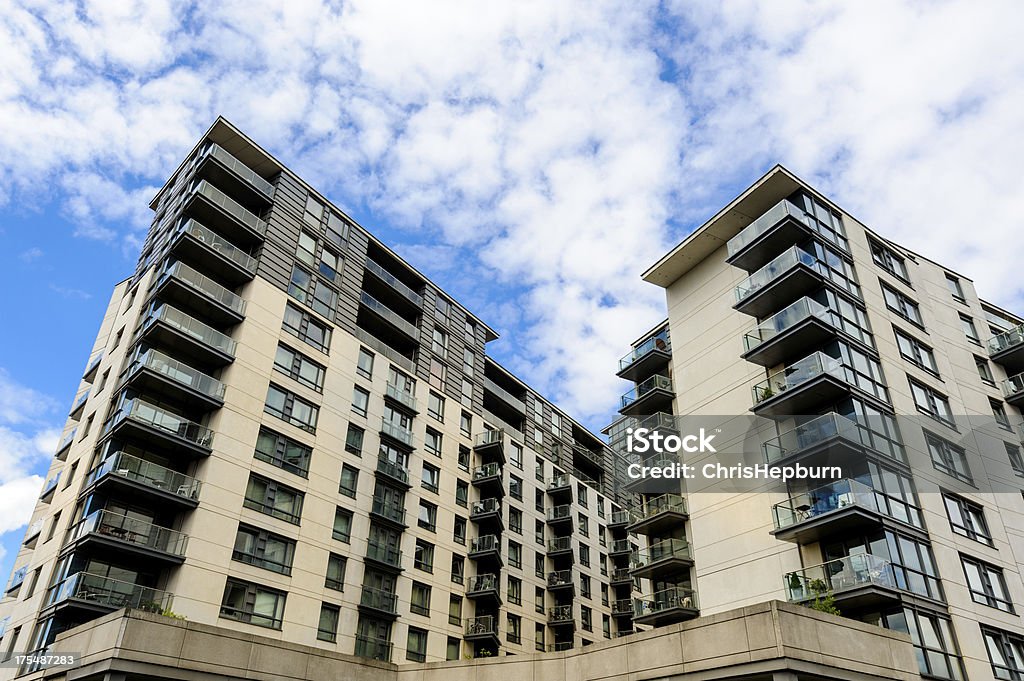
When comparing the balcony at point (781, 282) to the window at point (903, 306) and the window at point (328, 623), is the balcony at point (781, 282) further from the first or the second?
the window at point (328, 623)

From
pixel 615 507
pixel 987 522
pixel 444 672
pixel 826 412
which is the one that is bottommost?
pixel 444 672

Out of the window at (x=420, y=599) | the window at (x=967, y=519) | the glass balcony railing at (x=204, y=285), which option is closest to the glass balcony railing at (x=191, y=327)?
the glass balcony railing at (x=204, y=285)

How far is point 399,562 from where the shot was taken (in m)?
37.2

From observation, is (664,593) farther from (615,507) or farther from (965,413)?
(615,507)

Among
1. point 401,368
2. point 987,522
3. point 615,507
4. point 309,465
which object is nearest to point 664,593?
point 987,522

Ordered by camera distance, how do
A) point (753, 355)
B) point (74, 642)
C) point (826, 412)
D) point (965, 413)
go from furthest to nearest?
point (965, 413) → point (753, 355) → point (826, 412) → point (74, 642)

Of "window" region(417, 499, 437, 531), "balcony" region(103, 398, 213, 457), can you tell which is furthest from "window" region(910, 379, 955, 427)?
"balcony" region(103, 398, 213, 457)

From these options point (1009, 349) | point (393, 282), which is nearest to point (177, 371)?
point (393, 282)

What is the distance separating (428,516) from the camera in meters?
40.6

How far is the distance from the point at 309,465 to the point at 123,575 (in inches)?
362

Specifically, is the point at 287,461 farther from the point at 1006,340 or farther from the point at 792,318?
the point at 1006,340

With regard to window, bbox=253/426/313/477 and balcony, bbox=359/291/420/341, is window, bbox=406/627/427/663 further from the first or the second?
balcony, bbox=359/291/420/341

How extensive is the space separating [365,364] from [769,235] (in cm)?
2175

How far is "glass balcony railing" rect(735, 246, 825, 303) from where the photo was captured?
28.5 metres
